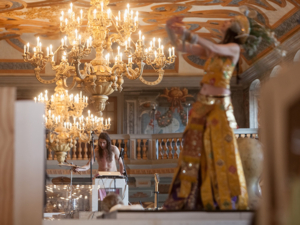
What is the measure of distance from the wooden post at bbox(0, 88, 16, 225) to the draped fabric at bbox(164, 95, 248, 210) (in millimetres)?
1349

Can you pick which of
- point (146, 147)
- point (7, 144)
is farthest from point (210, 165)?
point (146, 147)

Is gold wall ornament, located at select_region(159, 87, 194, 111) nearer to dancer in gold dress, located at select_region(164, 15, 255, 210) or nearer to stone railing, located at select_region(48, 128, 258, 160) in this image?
stone railing, located at select_region(48, 128, 258, 160)

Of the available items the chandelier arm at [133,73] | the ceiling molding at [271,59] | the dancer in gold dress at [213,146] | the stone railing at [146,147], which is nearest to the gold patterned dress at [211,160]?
the dancer in gold dress at [213,146]

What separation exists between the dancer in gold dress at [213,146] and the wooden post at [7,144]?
4.32 feet

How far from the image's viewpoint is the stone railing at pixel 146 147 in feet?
44.9

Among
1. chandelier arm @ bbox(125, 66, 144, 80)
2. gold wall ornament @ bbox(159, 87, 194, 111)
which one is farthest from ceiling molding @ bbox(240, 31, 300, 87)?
chandelier arm @ bbox(125, 66, 144, 80)

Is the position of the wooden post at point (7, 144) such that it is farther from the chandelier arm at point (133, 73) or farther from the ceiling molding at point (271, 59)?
the ceiling molding at point (271, 59)

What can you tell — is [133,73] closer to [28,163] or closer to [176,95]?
[28,163]

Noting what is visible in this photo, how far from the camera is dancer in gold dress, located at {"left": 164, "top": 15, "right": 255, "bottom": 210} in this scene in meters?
3.14

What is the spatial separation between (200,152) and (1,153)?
4.97 feet

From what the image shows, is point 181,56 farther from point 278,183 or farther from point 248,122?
point 278,183

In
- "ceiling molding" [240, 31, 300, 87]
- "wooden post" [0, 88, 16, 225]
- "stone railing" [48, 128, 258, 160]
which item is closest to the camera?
"wooden post" [0, 88, 16, 225]

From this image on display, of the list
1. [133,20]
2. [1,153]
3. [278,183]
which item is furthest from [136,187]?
[278,183]

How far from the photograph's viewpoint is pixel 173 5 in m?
11.9
